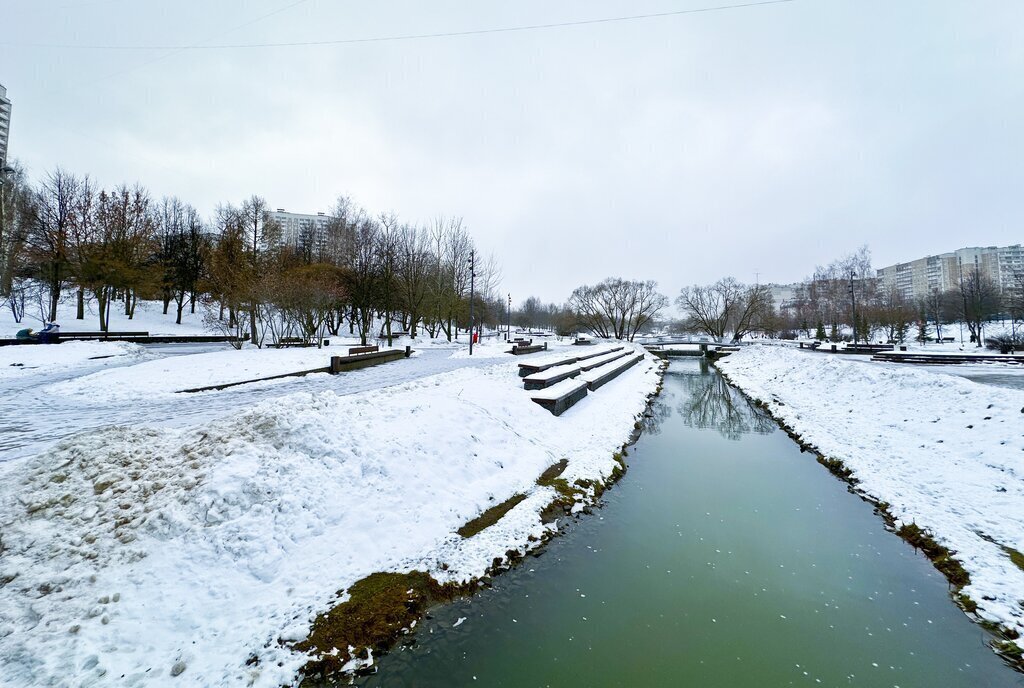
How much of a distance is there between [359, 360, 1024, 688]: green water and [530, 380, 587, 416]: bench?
3.84m

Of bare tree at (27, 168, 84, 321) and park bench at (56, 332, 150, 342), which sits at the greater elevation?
bare tree at (27, 168, 84, 321)

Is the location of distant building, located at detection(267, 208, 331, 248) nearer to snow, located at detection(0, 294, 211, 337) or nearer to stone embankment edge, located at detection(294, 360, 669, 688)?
snow, located at detection(0, 294, 211, 337)

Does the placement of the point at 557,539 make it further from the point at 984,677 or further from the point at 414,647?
the point at 984,677

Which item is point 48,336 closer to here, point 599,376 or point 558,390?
point 558,390

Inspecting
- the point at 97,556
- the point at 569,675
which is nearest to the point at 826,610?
the point at 569,675

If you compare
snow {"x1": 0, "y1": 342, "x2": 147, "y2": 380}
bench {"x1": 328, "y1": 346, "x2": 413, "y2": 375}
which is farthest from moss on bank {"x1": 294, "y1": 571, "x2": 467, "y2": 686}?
snow {"x1": 0, "y1": 342, "x2": 147, "y2": 380}

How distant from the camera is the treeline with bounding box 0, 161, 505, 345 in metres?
24.5

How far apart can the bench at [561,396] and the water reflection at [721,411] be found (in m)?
3.40

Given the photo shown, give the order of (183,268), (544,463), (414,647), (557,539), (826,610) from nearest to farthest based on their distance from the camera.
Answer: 1. (414,647)
2. (826,610)
3. (557,539)
4. (544,463)
5. (183,268)

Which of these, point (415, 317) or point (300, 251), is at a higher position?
point (300, 251)

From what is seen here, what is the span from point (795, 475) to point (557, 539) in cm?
547

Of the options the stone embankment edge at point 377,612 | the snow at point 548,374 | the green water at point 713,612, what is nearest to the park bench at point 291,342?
the snow at point 548,374

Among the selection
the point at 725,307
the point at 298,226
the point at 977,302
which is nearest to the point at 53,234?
the point at 298,226

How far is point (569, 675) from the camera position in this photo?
3.09m
